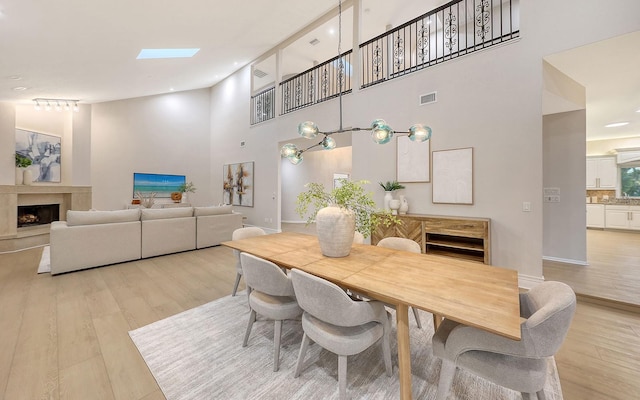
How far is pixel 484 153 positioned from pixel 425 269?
274cm

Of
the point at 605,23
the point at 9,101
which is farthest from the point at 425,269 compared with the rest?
the point at 9,101

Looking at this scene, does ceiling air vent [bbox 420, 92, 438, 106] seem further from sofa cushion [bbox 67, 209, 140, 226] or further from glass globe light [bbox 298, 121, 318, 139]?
sofa cushion [bbox 67, 209, 140, 226]

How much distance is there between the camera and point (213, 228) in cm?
543

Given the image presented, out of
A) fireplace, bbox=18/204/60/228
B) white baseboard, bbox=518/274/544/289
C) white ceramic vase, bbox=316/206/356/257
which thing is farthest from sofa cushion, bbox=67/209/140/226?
white baseboard, bbox=518/274/544/289

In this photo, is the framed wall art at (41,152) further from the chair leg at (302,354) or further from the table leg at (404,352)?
the table leg at (404,352)

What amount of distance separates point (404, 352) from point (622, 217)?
9.56m

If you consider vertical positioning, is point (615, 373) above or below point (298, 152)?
below

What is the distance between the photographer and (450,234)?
3564 mm

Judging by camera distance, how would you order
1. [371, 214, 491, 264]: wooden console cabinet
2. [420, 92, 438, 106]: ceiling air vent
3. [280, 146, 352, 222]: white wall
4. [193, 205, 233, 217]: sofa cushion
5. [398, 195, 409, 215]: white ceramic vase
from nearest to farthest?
1. [371, 214, 491, 264]: wooden console cabinet
2. [420, 92, 438, 106]: ceiling air vent
3. [398, 195, 409, 215]: white ceramic vase
4. [193, 205, 233, 217]: sofa cushion
5. [280, 146, 352, 222]: white wall

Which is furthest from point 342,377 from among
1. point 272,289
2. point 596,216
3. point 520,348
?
point 596,216

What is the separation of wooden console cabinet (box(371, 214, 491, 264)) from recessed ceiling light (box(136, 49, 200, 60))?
5343 mm

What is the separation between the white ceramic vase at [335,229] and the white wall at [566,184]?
4439 mm

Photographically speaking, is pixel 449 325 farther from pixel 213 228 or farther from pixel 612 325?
pixel 213 228

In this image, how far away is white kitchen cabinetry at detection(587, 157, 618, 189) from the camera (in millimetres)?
7199
